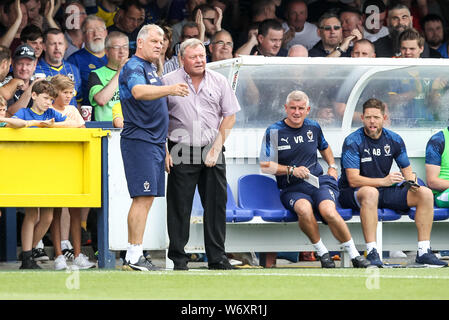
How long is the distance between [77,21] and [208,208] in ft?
12.7

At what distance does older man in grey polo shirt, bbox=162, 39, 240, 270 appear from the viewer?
9.02 meters

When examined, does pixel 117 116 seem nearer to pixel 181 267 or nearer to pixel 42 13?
pixel 181 267

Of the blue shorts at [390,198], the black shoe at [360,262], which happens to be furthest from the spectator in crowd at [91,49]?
the black shoe at [360,262]

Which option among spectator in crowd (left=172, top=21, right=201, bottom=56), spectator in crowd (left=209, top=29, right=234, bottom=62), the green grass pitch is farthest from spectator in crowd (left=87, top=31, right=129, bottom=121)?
the green grass pitch

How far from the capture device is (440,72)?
10.9 meters

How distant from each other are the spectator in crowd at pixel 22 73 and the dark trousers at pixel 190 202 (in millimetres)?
2229

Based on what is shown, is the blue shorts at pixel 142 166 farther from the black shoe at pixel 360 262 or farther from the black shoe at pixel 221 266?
the black shoe at pixel 360 262

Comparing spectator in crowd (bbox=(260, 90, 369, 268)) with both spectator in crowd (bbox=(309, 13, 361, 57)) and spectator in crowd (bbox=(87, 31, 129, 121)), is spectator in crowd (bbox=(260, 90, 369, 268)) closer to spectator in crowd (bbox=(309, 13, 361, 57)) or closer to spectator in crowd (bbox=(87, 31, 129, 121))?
spectator in crowd (bbox=(87, 31, 129, 121))

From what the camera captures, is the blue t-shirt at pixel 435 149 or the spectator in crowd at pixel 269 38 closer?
the blue t-shirt at pixel 435 149

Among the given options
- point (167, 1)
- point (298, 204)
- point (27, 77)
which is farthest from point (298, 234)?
point (167, 1)

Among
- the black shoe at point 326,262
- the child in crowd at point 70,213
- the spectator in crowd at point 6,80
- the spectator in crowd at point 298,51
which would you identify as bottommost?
the black shoe at point 326,262

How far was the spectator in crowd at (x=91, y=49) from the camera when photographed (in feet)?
37.8

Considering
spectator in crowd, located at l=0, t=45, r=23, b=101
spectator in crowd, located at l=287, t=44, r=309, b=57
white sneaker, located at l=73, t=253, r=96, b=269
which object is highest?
spectator in crowd, located at l=287, t=44, r=309, b=57
